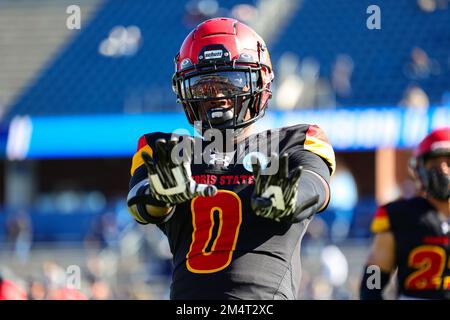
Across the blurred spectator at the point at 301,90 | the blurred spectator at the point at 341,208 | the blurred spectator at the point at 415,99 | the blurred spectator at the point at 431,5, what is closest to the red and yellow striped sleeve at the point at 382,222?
the blurred spectator at the point at 341,208

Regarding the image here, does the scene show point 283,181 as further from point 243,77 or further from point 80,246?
point 80,246

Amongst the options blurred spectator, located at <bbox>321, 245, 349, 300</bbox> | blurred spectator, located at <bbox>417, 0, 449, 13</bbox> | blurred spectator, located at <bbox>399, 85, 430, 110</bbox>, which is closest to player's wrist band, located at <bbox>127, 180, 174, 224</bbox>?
blurred spectator, located at <bbox>321, 245, 349, 300</bbox>

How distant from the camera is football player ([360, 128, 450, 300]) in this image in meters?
4.38

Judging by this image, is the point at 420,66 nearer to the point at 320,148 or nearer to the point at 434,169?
the point at 434,169

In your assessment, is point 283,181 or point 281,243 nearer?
point 283,181

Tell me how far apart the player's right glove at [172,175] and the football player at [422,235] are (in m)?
2.16

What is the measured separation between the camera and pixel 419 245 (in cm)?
447

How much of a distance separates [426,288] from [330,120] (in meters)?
9.99

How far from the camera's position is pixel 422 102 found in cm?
1380

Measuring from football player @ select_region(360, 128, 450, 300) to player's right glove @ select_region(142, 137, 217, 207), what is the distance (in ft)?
7.08

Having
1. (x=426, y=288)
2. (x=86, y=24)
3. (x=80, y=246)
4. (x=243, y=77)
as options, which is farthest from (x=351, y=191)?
(x=243, y=77)

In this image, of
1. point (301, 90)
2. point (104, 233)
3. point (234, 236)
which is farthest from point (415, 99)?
point (234, 236)

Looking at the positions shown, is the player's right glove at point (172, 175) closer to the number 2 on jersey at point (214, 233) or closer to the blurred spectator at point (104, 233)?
the number 2 on jersey at point (214, 233)

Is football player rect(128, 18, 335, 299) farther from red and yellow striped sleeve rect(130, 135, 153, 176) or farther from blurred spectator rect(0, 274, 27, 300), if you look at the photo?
blurred spectator rect(0, 274, 27, 300)
